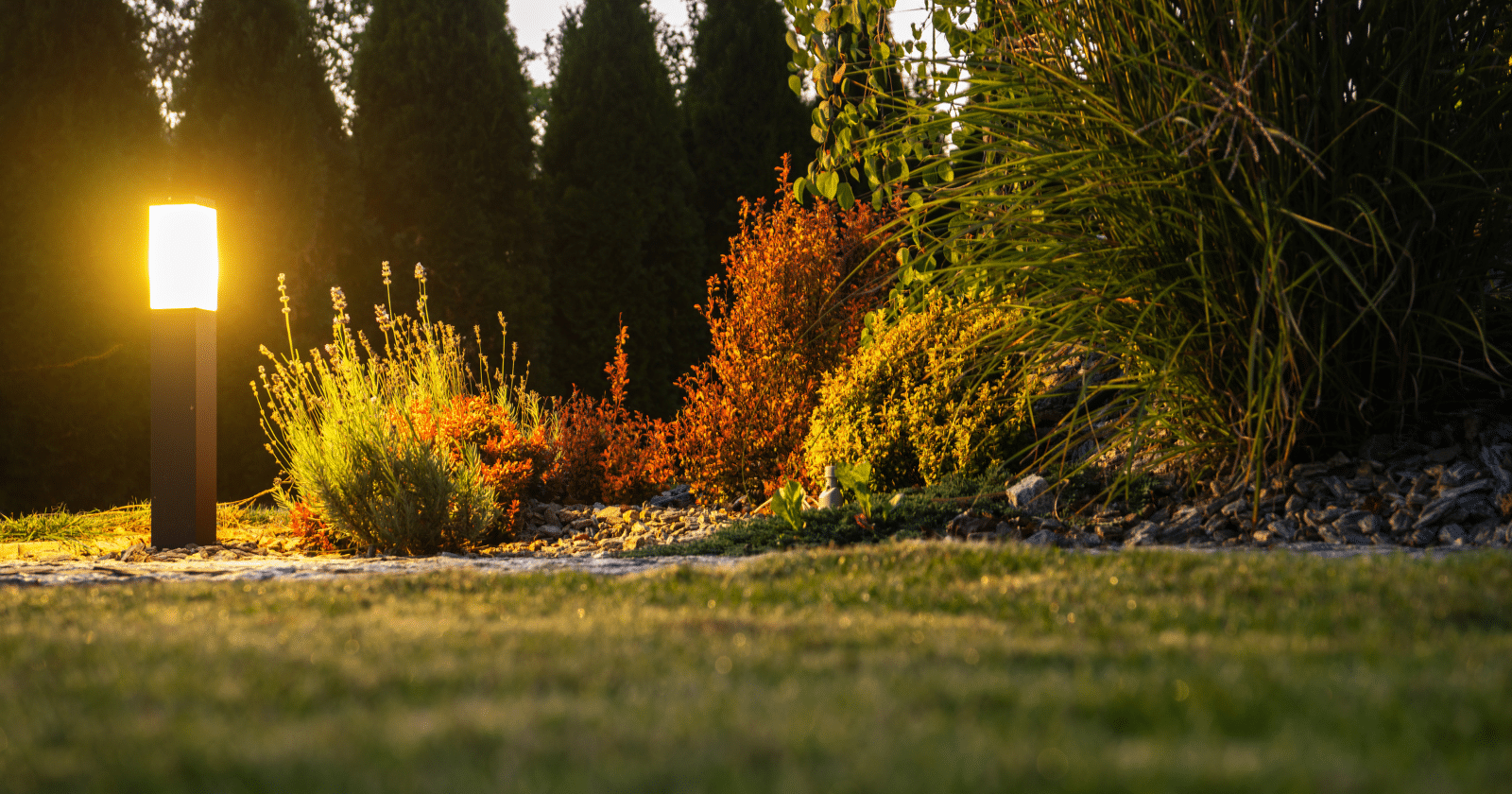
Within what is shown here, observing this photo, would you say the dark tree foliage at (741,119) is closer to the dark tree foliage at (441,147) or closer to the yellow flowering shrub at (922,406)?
the dark tree foliage at (441,147)

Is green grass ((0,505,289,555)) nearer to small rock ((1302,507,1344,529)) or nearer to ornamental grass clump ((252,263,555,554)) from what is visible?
ornamental grass clump ((252,263,555,554))

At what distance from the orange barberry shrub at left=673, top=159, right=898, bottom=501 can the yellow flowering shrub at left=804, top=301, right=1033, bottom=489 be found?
0.81 meters

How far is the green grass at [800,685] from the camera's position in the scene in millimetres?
1346

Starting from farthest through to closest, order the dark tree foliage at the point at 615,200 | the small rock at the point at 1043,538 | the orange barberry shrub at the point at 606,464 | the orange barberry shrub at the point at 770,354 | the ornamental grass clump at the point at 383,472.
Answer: the dark tree foliage at the point at 615,200 → the orange barberry shrub at the point at 606,464 → the orange barberry shrub at the point at 770,354 → the ornamental grass clump at the point at 383,472 → the small rock at the point at 1043,538

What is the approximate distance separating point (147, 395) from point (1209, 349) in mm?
8180

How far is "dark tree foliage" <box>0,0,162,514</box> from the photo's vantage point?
26.5ft

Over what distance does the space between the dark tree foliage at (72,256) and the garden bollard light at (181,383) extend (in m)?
3.43

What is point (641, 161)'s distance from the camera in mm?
13414

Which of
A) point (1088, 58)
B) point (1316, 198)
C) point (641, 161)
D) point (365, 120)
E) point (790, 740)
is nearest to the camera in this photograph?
point (790, 740)

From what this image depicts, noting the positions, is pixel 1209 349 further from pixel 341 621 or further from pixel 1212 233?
pixel 341 621

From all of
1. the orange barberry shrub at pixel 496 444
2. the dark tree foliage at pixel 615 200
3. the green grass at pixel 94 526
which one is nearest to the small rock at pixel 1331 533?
the orange barberry shrub at pixel 496 444

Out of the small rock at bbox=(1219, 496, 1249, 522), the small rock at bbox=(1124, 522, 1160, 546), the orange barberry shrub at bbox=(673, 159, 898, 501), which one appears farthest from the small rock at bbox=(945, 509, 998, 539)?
the orange barberry shrub at bbox=(673, 159, 898, 501)

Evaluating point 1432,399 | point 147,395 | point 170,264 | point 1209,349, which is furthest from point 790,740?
point 147,395

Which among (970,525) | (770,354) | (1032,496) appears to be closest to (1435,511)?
(1032,496)
